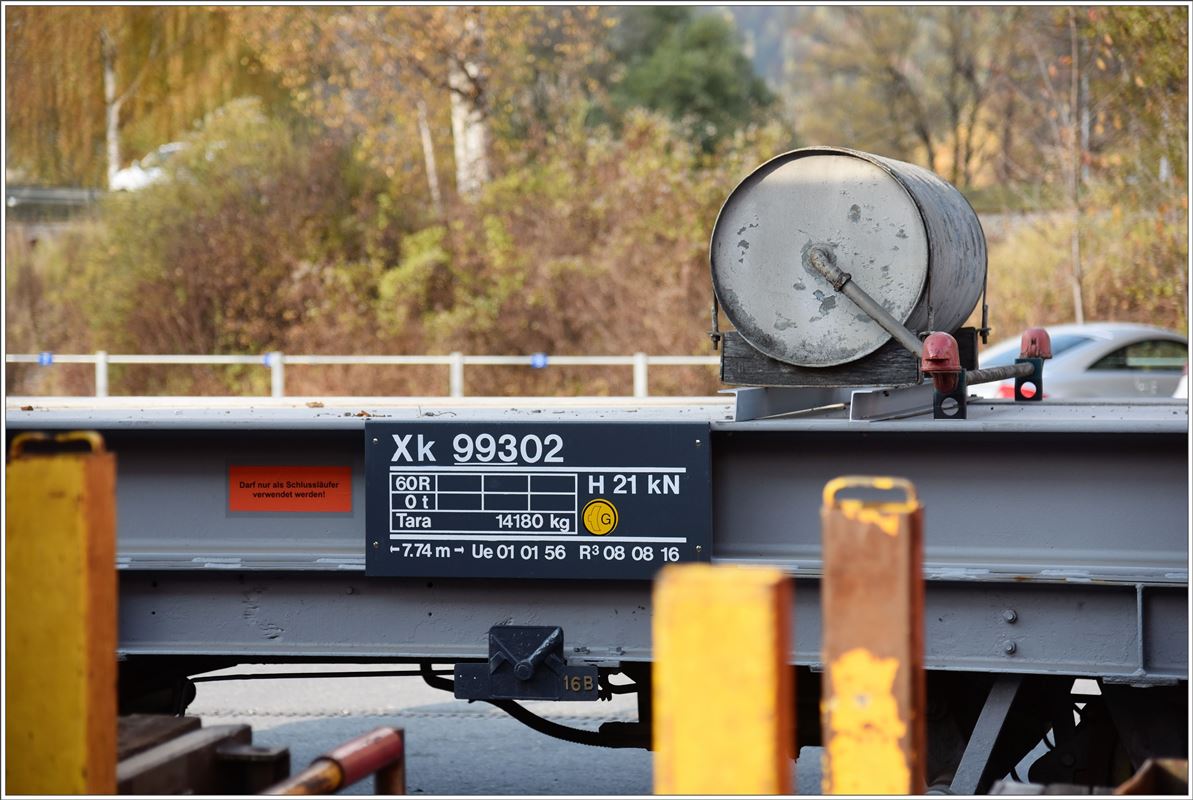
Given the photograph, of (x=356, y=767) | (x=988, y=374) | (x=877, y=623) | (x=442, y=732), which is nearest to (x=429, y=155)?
(x=442, y=732)

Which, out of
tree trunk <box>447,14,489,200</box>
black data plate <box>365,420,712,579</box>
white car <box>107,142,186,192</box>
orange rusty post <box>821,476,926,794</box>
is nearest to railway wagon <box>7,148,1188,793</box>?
black data plate <box>365,420,712,579</box>

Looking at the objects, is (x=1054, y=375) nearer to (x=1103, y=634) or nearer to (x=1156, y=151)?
(x=1156, y=151)

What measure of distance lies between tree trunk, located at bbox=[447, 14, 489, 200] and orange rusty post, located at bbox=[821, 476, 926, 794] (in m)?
23.3

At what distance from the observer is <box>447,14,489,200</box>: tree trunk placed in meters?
26.1

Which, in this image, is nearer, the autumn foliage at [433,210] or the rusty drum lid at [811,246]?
the rusty drum lid at [811,246]

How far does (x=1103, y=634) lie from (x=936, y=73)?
4730 cm

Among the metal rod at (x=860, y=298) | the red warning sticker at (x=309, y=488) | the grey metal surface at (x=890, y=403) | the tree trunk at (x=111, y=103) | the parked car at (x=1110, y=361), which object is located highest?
the tree trunk at (x=111, y=103)

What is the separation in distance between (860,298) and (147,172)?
75.8ft

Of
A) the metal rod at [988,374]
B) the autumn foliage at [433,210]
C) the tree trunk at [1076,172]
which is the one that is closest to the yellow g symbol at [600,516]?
the metal rod at [988,374]

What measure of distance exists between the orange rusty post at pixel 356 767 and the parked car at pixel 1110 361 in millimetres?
13483

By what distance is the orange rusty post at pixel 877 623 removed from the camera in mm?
2977

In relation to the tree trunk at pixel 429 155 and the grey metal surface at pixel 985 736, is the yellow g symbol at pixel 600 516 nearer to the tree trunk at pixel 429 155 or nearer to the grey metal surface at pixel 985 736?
the grey metal surface at pixel 985 736

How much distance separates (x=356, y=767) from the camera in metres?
3.50

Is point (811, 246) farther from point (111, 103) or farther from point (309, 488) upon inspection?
point (111, 103)
